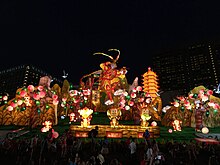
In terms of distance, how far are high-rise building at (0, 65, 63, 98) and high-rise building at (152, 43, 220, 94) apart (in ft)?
166

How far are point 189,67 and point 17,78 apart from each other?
66664mm

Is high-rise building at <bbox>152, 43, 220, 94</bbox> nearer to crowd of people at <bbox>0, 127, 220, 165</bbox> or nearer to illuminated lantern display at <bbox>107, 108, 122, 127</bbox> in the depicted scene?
illuminated lantern display at <bbox>107, 108, 122, 127</bbox>

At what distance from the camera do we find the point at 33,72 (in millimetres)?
66812

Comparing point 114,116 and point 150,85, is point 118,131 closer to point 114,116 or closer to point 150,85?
point 114,116

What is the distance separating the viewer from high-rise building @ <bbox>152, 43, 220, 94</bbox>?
69.2m

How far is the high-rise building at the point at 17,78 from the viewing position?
62.5 metres

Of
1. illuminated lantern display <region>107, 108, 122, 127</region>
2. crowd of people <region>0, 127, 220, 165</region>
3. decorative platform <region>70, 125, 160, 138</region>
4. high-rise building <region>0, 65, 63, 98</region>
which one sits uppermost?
high-rise building <region>0, 65, 63, 98</region>

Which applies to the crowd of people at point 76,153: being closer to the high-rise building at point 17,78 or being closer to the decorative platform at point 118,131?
the decorative platform at point 118,131

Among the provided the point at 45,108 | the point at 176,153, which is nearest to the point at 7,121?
the point at 45,108

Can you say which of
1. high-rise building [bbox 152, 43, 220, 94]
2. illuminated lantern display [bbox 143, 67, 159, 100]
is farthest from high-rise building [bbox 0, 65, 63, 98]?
high-rise building [bbox 152, 43, 220, 94]

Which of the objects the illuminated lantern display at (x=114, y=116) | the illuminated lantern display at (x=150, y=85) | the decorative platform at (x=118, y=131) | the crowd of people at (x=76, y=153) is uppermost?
the illuminated lantern display at (x=150, y=85)

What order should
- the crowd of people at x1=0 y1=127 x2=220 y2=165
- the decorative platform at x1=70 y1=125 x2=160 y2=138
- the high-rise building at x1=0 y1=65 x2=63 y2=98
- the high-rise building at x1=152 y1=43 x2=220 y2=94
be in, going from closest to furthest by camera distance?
the crowd of people at x1=0 y1=127 x2=220 y2=165 → the decorative platform at x1=70 y1=125 x2=160 y2=138 → the high-rise building at x1=0 y1=65 x2=63 y2=98 → the high-rise building at x1=152 y1=43 x2=220 y2=94

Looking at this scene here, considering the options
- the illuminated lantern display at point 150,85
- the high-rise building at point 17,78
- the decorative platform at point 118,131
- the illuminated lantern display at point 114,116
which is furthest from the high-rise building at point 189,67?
the decorative platform at point 118,131

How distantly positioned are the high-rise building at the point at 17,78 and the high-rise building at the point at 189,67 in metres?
50.7
